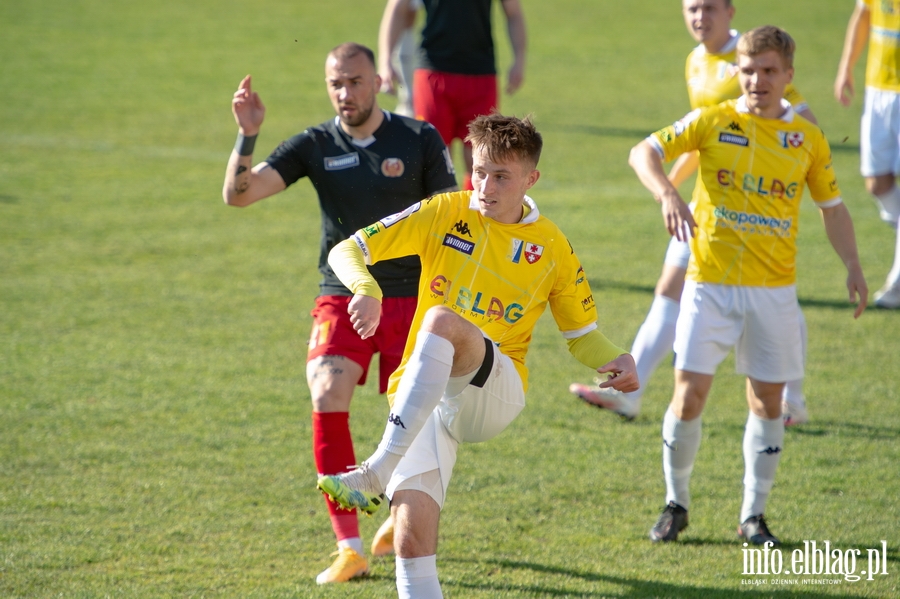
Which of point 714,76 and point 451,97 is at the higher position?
point 714,76

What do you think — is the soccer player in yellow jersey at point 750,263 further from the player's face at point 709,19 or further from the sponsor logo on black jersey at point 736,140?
the player's face at point 709,19

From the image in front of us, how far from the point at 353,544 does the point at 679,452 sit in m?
1.67

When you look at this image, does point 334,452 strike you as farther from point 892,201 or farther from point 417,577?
point 892,201

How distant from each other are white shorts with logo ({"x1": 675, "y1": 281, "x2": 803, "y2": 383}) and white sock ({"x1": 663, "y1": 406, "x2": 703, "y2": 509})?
29 cm

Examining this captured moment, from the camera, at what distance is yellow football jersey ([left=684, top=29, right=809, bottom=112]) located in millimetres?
6406

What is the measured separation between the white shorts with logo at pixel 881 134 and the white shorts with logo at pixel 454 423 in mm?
6115

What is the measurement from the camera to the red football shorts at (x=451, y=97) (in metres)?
8.77

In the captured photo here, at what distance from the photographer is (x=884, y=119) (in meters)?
8.90

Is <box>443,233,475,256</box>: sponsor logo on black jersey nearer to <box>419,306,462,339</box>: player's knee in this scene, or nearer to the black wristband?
<box>419,306,462,339</box>: player's knee

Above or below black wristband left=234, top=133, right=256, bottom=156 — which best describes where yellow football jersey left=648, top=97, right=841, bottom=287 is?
below

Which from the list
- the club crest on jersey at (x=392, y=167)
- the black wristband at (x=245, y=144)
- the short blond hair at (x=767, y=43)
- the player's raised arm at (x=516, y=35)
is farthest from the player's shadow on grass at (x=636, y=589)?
the player's raised arm at (x=516, y=35)

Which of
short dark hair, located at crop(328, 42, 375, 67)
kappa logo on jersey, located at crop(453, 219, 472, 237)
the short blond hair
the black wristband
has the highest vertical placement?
short dark hair, located at crop(328, 42, 375, 67)
